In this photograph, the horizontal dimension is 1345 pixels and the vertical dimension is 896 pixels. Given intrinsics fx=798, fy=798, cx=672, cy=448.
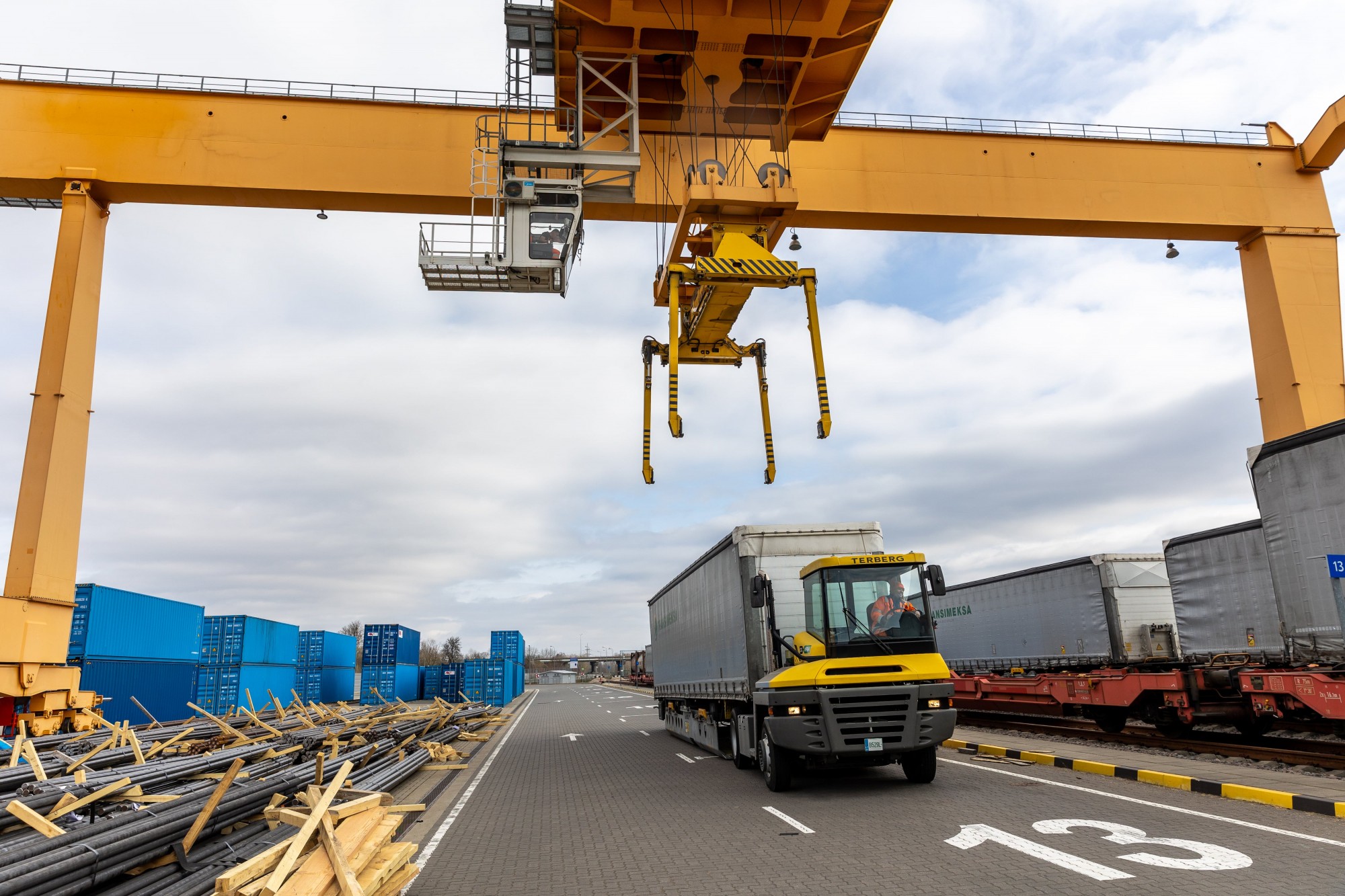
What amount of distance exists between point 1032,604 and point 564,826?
Result: 1295cm

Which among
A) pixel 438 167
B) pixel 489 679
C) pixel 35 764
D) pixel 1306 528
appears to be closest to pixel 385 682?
pixel 489 679

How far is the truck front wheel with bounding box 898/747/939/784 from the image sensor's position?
9023mm

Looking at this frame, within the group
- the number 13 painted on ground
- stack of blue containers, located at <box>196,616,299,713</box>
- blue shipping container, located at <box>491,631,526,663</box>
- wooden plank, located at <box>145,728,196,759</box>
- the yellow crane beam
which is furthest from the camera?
blue shipping container, located at <box>491,631,526,663</box>

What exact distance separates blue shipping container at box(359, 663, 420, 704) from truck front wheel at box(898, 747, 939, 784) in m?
23.0

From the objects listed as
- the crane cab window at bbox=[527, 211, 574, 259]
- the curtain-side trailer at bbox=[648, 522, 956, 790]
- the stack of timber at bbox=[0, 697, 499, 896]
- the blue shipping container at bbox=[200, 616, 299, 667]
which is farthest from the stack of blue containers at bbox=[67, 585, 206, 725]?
the curtain-side trailer at bbox=[648, 522, 956, 790]

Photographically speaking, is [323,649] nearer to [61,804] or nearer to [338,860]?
[61,804]

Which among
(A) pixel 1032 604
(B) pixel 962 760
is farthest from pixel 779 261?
(A) pixel 1032 604

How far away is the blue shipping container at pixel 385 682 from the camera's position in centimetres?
2880

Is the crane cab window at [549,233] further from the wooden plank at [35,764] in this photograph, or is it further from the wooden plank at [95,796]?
the wooden plank at [35,764]

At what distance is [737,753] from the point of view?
10.9m

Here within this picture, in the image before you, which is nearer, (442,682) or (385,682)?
(385,682)

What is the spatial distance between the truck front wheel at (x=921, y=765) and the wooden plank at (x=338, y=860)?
627cm

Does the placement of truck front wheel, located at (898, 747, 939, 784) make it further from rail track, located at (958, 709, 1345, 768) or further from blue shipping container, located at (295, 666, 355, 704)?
blue shipping container, located at (295, 666, 355, 704)

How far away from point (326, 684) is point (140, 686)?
40.9 ft
